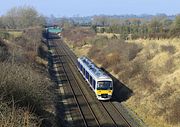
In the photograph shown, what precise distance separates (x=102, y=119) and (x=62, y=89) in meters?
12.8

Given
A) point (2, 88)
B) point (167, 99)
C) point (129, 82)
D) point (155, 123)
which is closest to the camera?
point (2, 88)

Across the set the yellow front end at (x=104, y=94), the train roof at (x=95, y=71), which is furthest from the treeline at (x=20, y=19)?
the yellow front end at (x=104, y=94)

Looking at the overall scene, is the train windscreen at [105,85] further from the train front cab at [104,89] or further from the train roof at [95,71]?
the train roof at [95,71]

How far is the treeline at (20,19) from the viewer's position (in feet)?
447

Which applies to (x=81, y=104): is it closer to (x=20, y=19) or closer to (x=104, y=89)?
(x=104, y=89)

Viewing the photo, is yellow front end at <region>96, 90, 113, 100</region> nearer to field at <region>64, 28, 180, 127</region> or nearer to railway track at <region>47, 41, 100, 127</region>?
railway track at <region>47, 41, 100, 127</region>

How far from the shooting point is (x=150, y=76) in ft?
125

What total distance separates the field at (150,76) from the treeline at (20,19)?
3177 inches

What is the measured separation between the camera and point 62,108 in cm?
3156

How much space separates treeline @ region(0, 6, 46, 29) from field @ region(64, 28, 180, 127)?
3177 inches

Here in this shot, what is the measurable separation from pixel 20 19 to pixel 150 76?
106498 millimetres

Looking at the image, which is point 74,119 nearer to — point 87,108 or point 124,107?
point 87,108

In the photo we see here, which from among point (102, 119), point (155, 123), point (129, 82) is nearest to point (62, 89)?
point (129, 82)

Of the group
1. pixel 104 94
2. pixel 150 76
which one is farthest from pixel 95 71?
pixel 150 76
